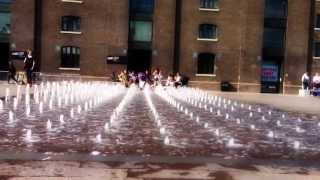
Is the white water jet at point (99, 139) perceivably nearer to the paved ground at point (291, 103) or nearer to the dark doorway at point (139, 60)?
the paved ground at point (291, 103)

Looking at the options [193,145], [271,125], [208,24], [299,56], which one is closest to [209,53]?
[208,24]

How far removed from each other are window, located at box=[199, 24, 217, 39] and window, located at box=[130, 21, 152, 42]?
4.58 metres

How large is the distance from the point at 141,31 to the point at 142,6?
2.22m

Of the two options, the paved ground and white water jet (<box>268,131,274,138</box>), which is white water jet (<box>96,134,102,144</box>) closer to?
white water jet (<box>268,131,274,138</box>)

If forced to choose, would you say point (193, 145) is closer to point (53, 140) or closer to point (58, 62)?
point (53, 140)

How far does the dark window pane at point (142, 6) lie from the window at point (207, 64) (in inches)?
248

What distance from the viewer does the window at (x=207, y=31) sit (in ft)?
158

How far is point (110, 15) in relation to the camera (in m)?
46.4

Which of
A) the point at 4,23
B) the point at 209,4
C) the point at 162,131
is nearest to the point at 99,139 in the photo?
the point at 162,131

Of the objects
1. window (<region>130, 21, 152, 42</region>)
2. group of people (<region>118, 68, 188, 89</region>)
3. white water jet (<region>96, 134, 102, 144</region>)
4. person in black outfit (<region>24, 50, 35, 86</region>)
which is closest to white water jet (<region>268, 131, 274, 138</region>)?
white water jet (<region>96, 134, 102, 144</region>)

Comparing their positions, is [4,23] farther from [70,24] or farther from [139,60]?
[139,60]

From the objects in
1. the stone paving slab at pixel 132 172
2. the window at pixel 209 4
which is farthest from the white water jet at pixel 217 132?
the window at pixel 209 4

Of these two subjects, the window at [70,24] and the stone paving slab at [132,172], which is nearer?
the stone paving slab at [132,172]

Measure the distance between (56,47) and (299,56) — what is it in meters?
22.0
